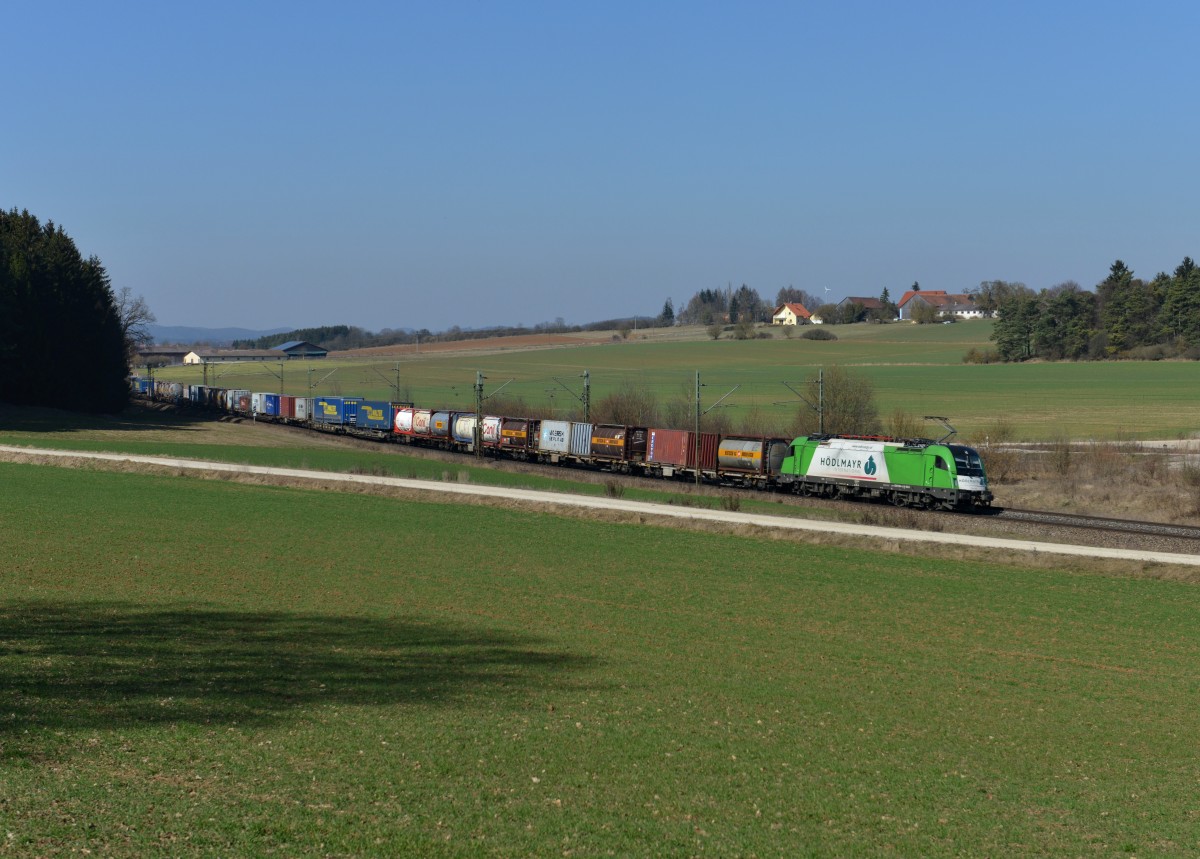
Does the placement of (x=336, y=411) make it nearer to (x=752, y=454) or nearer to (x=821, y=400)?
(x=821, y=400)

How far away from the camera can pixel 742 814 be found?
13.9 m

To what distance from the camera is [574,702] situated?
63.2 ft

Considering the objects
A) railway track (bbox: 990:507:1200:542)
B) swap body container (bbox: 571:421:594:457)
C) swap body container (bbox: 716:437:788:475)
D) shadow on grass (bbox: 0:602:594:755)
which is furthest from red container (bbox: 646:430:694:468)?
shadow on grass (bbox: 0:602:594:755)

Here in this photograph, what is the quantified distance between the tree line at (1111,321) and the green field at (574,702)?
126m

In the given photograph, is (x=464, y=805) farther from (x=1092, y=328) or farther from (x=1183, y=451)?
(x=1092, y=328)

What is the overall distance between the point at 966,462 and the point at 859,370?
99.1m

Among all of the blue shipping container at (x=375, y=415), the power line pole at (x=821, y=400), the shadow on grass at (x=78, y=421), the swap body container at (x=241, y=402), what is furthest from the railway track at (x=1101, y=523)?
the swap body container at (x=241, y=402)

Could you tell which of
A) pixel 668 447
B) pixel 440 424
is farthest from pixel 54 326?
pixel 668 447

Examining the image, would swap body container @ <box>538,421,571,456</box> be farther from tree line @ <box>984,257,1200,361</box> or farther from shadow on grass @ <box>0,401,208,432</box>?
tree line @ <box>984,257,1200,361</box>

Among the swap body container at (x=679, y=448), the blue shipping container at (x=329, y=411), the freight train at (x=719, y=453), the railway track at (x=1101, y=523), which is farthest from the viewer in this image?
the blue shipping container at (x=329, y=411)

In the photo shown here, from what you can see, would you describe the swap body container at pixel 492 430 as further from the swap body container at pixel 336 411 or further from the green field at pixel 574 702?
the green field at pixel 574 702

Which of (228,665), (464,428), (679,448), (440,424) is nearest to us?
(228,665)

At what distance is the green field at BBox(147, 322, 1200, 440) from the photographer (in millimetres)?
97750

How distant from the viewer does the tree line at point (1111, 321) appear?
14675 cm
